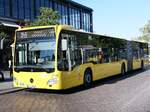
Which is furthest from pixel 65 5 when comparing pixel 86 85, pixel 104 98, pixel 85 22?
pixel 104 98

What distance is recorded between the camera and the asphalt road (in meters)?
11.0

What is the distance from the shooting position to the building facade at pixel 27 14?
39.5 metres

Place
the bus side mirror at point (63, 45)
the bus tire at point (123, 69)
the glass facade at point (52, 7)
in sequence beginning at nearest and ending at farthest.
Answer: the bus side mirror at point (63, 45) < the bus tire at point (123, 69) < the glass facade at point (52, 7)

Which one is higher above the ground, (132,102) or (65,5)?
(65,5)

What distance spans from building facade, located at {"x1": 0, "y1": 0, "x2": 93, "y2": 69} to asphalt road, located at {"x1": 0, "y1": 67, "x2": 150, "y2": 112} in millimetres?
13759

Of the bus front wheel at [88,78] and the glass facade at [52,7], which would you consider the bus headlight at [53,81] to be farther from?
the glass facade at [52,7]

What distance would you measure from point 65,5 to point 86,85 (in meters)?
43.2

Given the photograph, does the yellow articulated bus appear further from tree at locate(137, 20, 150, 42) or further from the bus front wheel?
tree at locate(137, 20, 150, 42)

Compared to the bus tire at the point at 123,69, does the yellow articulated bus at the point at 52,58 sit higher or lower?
higher

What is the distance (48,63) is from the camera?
14.3 meters

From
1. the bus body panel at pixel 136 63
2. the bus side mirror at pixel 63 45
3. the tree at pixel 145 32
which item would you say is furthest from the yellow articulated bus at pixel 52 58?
the tree at pixel 145 32

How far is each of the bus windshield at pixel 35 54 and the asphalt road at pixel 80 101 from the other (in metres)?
1.12

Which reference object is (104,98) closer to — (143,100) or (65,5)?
(143,100)

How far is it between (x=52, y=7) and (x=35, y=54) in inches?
1611
